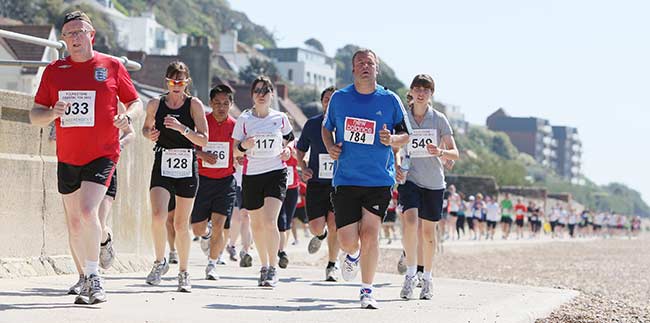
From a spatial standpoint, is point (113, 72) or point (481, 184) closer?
point (113, 72)

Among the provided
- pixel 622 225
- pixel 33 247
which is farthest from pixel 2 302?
pixel 622 225

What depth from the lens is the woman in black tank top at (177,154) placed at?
34.8ft

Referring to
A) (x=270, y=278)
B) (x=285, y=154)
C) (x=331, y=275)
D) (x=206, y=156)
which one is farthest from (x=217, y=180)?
(x=331, y=275)

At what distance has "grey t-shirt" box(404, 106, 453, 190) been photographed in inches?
448

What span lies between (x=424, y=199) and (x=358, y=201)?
1.83 metres

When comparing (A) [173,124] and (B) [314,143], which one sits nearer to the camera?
(A) [173,124]

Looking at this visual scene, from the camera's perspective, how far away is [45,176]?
37.8 ft

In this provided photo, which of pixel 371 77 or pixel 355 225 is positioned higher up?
pixel 371 77

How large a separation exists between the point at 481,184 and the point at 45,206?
217 ft

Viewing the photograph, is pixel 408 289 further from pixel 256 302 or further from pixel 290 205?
pixel 290 205

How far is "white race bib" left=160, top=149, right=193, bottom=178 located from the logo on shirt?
1909mm

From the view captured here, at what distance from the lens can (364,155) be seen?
31.6 feet

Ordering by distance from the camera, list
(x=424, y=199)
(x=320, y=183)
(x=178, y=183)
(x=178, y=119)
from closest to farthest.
A: (x=178, y=183) < (x=178, y=119) < (x=424, y=199) < (x=320, y=183)

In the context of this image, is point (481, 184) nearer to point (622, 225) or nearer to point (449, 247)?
point (622, 225)
